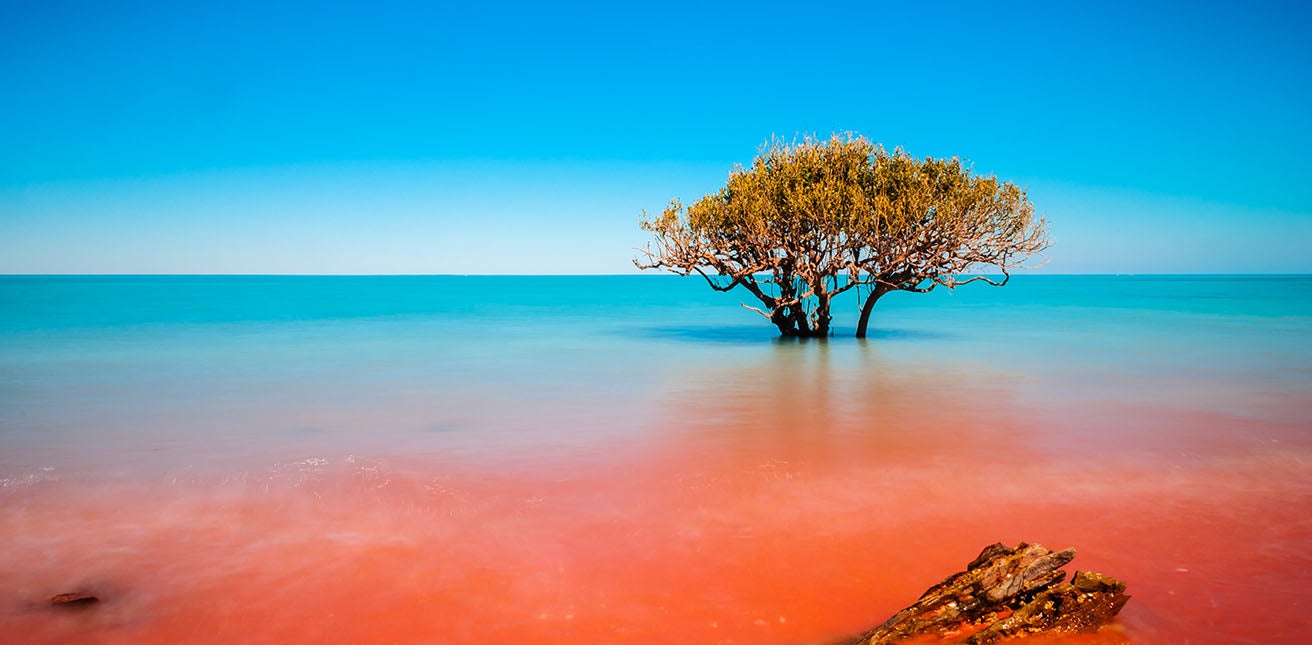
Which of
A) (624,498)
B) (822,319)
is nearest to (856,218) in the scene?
(822,319)

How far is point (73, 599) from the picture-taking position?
266 inches

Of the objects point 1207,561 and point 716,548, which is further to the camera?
point 716,548

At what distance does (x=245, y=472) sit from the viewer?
10938 mm

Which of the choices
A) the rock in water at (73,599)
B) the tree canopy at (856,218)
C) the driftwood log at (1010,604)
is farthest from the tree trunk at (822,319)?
the rock in water at (73,599)

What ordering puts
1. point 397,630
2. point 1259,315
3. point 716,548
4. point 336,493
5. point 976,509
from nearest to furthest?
1. point 397,630
2. point 716,548
3. point 976,509
4. point 336,493
5. point 1259,315

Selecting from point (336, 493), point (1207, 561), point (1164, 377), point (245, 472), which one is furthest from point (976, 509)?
point (1164, 377)

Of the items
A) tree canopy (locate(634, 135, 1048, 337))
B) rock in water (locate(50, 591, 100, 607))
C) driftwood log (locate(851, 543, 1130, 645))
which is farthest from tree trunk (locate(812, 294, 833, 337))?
rock in water (locate(50, 591, 100, 607))

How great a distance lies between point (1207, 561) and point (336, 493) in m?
9.41

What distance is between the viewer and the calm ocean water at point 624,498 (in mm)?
6582

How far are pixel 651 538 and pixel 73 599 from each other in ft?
16.8

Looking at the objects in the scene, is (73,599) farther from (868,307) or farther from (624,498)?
(868,307)

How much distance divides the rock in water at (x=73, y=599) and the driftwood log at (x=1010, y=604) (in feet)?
20.7

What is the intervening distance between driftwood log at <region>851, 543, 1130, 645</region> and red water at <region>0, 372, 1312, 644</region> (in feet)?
0.93

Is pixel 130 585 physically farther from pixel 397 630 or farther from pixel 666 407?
pixel 666 407
